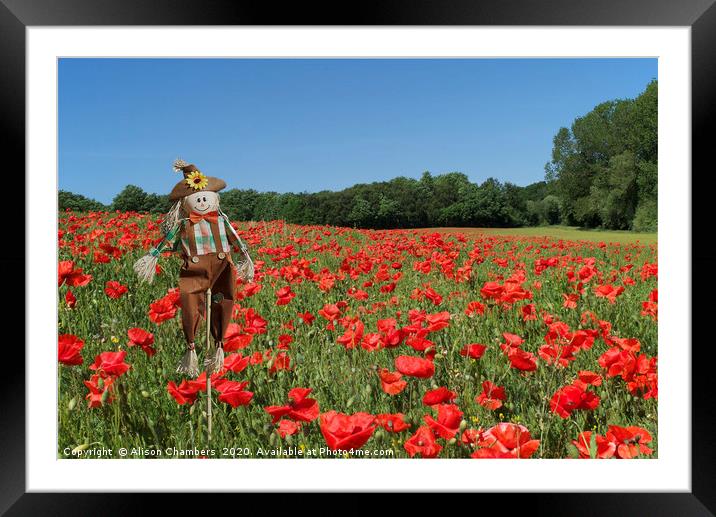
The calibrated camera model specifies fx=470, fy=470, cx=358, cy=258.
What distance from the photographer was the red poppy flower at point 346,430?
4.30ft

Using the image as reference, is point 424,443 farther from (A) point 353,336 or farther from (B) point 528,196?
(B) point 528,196

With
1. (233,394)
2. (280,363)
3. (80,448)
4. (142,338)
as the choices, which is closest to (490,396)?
(280,363)

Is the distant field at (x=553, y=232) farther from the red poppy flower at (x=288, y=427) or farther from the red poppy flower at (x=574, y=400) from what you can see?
the red poppy flower at (x=288, y=427)

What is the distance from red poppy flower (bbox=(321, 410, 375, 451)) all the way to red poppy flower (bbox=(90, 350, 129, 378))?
871mm

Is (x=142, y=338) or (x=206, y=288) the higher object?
(x=206, y=288)

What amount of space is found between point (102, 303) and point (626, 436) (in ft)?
7.53

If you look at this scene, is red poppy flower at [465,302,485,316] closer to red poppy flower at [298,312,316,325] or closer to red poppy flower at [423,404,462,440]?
red poppy flower at [298,312,316,325]

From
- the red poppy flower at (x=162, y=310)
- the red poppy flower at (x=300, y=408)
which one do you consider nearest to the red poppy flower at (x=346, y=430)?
the red poppy flower at (x=300, y=408)

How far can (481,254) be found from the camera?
113 inches

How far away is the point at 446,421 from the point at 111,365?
1231 mm

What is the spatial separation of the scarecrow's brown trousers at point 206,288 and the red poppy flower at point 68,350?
41cm

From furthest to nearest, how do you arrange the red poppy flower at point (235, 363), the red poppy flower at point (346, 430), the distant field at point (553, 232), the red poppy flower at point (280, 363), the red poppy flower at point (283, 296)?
the distant field at point (553, 232), the red poppy flower at point (283, 296), the red poppy flower at point (280, 363), the red poppy flower at point (235, 363), the red poppy flower at point (346, 430)
